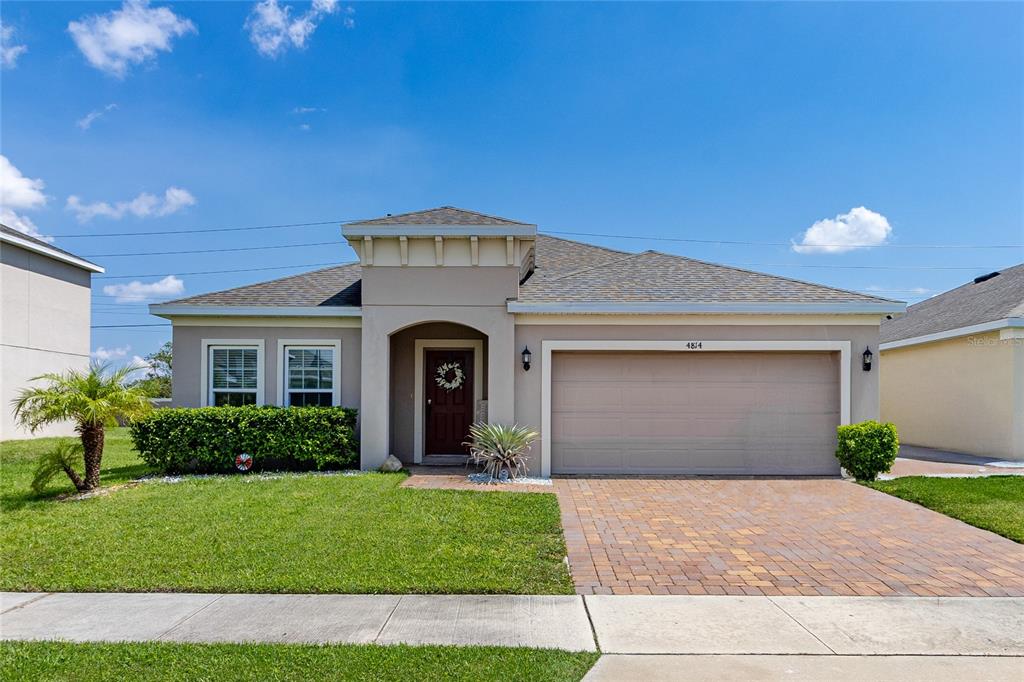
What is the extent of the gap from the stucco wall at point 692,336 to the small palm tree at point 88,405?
6.14 metres

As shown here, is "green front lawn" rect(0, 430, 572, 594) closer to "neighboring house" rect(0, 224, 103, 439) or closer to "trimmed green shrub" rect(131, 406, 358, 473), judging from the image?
"trimmed green shrub" rect(131, 406, 358, 473)

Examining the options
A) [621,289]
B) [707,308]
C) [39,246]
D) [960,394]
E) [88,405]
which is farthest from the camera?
[39,246]

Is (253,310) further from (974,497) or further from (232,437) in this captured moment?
(974,497)

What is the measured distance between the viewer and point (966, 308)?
1500cm

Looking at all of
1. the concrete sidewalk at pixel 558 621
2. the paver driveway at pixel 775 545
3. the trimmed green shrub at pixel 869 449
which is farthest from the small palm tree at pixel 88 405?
the trimmed green shrub at pixel 869 449

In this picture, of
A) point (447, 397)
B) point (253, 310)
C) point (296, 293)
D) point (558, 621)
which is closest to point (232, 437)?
point (253, 310)

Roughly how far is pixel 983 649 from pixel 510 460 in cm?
666

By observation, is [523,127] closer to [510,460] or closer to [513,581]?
[510,460]

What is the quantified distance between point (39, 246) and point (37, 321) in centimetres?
220

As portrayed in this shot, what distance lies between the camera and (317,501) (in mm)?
7859

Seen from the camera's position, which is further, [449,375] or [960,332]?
[960,332]

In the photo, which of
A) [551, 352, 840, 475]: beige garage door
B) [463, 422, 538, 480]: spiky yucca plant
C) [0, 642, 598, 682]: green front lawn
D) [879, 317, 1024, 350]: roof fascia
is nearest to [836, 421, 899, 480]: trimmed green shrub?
[551, 352, 840, 475]: beige garage door

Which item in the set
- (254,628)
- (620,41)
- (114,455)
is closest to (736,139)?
(620,41)

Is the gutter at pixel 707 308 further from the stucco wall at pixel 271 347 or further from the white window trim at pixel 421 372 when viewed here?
the stucco wall at pixel 271 347
